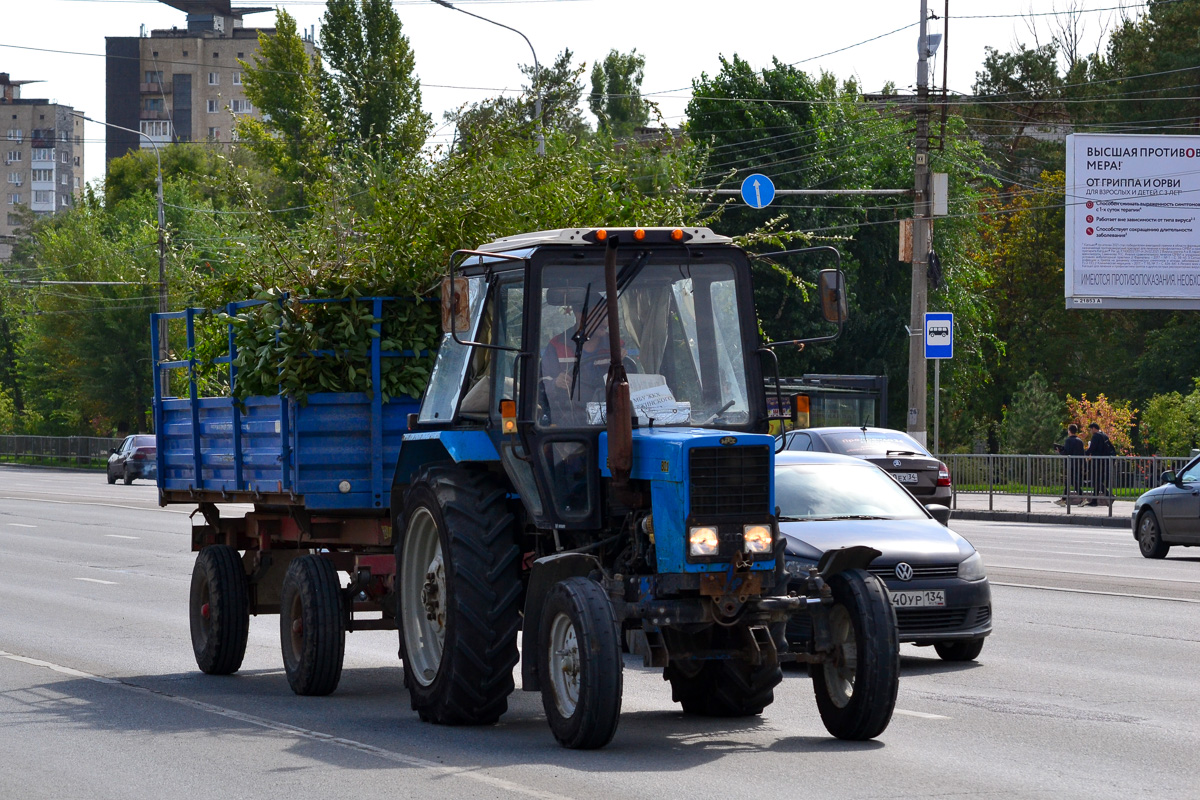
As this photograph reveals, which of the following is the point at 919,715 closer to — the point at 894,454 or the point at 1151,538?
the point at 894,454

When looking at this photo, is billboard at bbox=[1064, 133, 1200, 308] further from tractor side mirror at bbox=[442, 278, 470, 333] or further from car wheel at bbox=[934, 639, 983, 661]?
tractor side mirror at bbox=[442, 278, 470, 333]

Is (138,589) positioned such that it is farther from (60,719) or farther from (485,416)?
(485,416)

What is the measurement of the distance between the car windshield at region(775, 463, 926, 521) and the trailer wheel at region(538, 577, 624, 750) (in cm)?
445

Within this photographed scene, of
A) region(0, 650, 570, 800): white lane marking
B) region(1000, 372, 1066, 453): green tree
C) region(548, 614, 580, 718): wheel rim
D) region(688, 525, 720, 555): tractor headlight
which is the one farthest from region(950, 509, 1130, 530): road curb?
region(548, 614, 580, 718): wheel rim

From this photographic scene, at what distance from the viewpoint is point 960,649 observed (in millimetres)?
12398

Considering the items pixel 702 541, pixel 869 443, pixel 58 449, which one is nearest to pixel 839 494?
pixel 702 541

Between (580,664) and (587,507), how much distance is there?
109 centimetres

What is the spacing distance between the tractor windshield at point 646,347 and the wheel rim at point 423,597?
116 cm

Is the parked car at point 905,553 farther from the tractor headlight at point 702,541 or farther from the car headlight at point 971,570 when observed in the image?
the tractor headlight at point 702,541

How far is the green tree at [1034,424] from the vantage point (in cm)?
4812

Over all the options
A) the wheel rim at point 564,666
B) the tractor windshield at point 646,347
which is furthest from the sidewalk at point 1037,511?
the wheel rim at point 564,666

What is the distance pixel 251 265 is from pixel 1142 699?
6.77 metres

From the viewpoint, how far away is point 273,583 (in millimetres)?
12469

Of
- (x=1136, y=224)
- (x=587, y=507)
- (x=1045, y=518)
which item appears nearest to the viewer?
(x=587, y=507)
